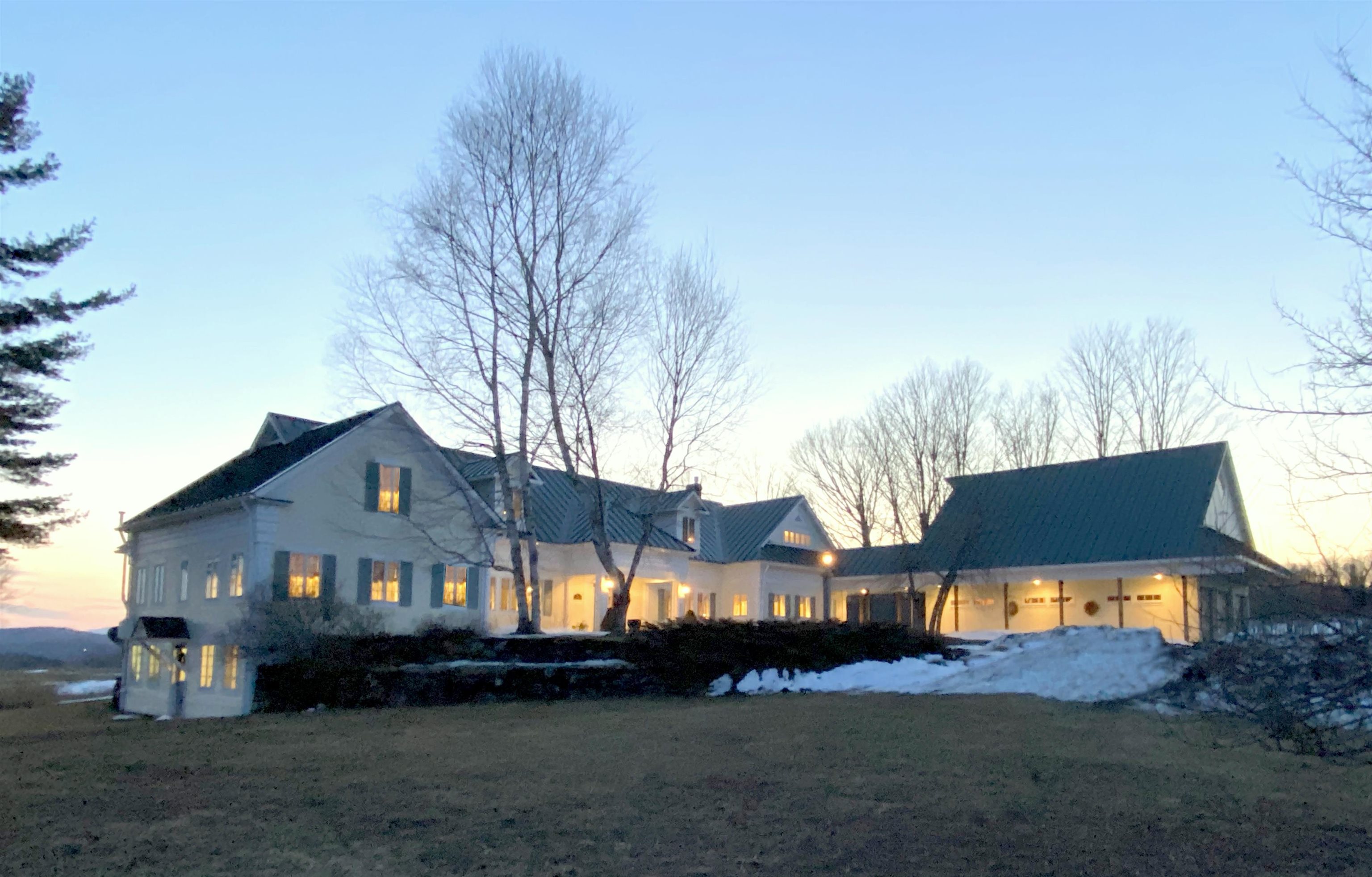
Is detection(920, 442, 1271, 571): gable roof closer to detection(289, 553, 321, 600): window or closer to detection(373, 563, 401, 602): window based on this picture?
detection(373, 563, 401, 602): window

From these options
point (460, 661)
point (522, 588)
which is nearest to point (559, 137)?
point (522, 588)

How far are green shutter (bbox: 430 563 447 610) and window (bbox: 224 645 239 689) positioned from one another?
15.2 ft

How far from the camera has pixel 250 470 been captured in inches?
1115

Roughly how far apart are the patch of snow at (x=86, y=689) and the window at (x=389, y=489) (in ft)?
65.4

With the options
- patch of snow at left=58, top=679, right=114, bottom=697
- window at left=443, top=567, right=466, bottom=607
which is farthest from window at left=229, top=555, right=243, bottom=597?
patch of snow at left=58, top=679, right=114, bottom=697

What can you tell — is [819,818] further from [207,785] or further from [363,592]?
[363,592]

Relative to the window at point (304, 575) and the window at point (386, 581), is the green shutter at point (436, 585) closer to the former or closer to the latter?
the window at point (386, 581)

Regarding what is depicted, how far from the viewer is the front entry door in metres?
33.3

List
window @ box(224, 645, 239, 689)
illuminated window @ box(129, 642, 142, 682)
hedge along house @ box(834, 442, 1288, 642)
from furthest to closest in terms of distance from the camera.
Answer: hedge along house @ box(834, 442, 1288, 642), illuminated window @ box(129, 642, 142, 682), window @ box(224, 645, 239, 689)

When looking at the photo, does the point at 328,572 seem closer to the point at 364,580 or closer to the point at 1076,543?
the point at 364,580

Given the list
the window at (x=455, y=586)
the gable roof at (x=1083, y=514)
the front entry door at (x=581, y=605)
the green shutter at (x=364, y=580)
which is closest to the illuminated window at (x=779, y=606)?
the gable roof at (x=1083, y=514)

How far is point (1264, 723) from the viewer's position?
619 cm

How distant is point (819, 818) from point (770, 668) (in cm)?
1092

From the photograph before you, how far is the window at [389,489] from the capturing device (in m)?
27.4
